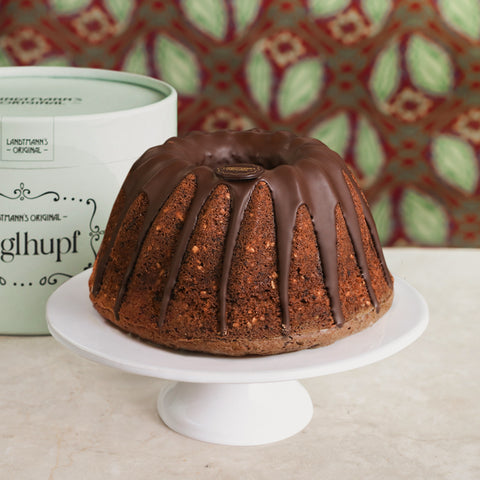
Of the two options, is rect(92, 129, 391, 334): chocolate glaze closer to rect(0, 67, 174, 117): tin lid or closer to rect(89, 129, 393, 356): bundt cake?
rect(89, 129, 393, 356): bundt cake

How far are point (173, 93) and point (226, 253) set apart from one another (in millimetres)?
439

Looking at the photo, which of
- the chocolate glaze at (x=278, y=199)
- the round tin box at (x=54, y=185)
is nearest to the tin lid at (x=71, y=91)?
the round tin box at (x=54, y=185)

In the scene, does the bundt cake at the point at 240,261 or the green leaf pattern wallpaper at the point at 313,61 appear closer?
the bundt cake at the point at 240,261

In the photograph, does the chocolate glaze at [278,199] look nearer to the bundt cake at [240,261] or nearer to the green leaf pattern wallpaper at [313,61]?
the bundt cake at [240,261]

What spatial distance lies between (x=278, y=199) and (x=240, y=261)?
8cm

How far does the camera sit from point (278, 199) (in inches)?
34.9

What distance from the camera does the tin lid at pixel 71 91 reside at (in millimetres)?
1186

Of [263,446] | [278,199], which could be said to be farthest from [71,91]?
[263,446]

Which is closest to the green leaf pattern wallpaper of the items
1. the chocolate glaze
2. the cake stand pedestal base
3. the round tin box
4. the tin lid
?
the tin lid

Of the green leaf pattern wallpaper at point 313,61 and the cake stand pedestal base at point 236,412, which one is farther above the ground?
the green leaf pattern wallpaper at point 313,61

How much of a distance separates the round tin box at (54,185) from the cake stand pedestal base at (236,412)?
269mm

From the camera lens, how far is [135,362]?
84cm

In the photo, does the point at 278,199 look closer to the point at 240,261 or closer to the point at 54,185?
the point at 240,261

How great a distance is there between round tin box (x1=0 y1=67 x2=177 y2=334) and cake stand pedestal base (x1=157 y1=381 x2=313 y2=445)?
0.27 meters
